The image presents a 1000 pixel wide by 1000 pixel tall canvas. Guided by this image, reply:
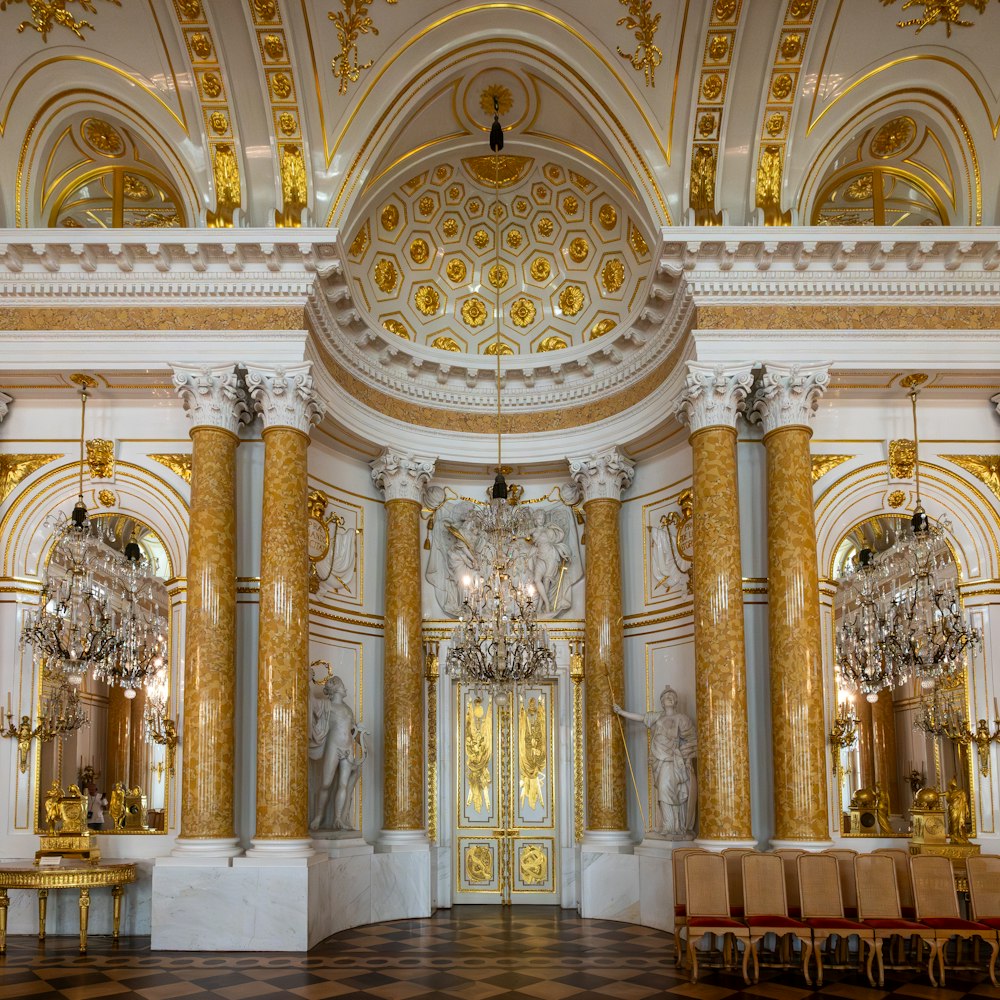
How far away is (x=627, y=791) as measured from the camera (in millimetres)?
13758

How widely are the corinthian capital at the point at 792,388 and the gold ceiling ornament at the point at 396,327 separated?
5.25m

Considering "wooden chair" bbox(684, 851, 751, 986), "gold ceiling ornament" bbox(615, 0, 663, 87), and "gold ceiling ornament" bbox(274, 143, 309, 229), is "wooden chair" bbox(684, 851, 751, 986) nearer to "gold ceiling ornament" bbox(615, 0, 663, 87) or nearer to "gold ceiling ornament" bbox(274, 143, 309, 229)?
"gold ceiling ornament" bbox(274, 143, 309, 229)

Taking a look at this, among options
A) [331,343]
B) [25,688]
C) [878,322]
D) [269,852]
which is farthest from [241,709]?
[878,322]

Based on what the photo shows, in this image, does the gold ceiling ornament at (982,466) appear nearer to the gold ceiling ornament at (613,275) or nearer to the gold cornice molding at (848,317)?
the gold cornice molding at (848,317)

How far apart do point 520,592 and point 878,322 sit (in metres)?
4.99

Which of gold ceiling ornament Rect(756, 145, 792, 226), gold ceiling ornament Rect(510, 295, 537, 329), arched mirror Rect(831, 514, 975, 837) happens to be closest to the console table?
arched mirror Rect(831, 514, 975, 837)

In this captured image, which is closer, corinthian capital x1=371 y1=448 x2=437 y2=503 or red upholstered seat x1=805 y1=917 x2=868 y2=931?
red upholstered seat x1=805 y1=917 x2=868 y2=931

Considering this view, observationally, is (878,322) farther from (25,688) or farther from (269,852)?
(25,688)

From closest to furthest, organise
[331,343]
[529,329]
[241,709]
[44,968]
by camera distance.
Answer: [44,968] < [241,709] < [331,343] < [529,329]

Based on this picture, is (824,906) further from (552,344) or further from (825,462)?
(552,344)

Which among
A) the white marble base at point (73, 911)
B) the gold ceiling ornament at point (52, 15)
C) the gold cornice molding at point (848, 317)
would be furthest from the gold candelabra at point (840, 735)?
the gold ceiling ornament at point (52, 15)

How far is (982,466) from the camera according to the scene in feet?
42.2

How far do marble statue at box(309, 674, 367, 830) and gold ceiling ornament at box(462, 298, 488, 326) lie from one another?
537 cm

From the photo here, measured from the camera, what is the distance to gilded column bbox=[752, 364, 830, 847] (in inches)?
436
